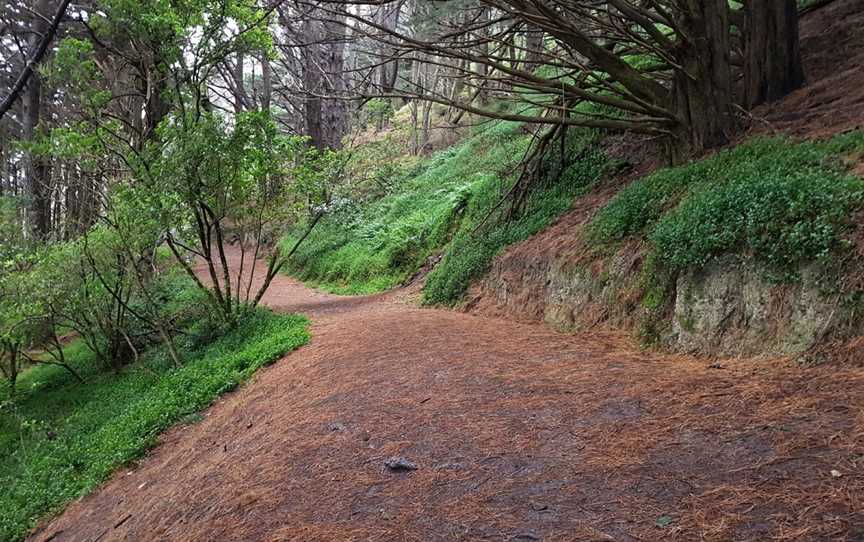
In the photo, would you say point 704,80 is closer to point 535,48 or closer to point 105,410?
point 535,48

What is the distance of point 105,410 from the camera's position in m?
7.69

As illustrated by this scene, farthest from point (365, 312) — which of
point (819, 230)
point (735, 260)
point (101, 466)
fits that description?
point (819, 230)

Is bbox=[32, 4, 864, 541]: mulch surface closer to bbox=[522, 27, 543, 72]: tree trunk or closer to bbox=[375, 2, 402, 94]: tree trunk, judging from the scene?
bbox=[522, 27, 543, 72]: tree trunk

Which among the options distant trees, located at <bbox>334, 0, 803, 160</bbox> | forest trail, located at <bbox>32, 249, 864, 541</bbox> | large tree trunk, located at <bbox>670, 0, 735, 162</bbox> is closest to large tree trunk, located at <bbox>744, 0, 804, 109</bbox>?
distant trees, located at <bbox>334, 0, 803, 160</bbox>

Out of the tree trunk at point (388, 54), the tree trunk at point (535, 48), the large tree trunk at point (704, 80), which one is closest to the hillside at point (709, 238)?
the large tree trunk at point (704, 80)

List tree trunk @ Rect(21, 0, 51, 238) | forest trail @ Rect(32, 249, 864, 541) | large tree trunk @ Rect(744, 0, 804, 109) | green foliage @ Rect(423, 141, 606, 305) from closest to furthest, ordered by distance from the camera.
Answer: forest trail @ Rect(32, 249, 864, 541) → large tree trunk @ Rect(744, 0, 804, 109) → green foliage @ Rect(423, 141, 606, 305) → tree trunk @ Rect(21, 0, 51, 238)

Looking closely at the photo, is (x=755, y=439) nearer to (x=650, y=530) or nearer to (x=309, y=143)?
(x=650, y=530)

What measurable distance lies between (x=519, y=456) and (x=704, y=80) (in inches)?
203

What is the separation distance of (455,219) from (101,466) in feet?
28.3

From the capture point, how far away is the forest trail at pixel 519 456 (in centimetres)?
227

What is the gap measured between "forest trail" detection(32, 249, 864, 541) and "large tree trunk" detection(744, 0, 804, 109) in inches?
155

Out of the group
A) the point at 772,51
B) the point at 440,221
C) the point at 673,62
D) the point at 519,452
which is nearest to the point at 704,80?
the point at 673,62

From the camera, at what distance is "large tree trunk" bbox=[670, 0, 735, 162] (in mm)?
5891

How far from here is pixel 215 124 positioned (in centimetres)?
847
